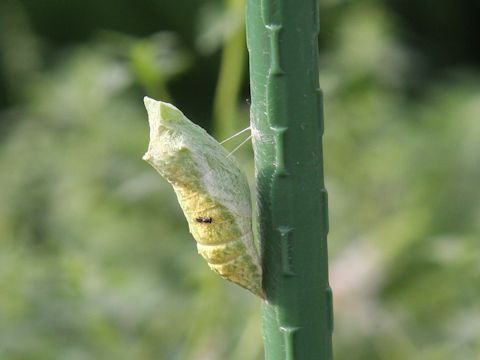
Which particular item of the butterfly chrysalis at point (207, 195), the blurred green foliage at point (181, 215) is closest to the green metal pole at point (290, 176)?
the butterfly chrysalis at point (207, 195)

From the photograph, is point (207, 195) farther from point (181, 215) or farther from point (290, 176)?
point (181, 215)

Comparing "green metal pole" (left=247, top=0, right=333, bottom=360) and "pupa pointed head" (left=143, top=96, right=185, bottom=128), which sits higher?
"pupa pointed head" (left=143, top=96, right=185, bottom=128)

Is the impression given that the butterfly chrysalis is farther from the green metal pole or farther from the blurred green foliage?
the blurred green foliage

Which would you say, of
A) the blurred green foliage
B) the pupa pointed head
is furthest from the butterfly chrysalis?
the blurred green foliage

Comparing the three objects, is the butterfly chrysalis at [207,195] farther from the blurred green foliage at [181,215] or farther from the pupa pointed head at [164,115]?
the blurred green foliage at [181,215]

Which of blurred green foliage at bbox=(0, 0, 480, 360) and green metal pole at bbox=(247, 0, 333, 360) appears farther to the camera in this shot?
blurred green foliage at bbox=(0, 0, 480, 360)

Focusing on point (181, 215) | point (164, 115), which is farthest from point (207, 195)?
point (181, 215)
